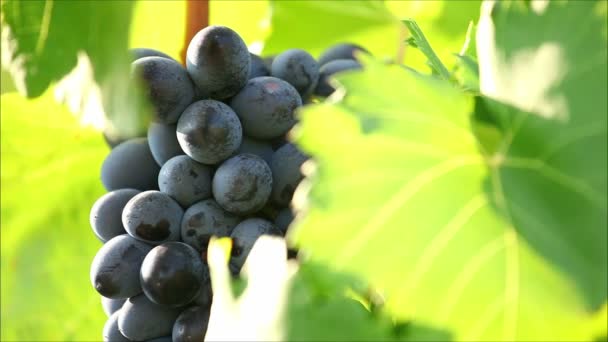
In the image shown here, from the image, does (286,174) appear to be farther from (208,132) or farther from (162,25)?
(162,25)

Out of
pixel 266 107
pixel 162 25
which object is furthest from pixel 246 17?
pixel 266 107

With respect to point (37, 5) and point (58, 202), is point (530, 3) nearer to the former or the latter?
point (37, 5)

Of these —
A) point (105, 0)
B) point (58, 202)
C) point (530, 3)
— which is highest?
point (530, 3)

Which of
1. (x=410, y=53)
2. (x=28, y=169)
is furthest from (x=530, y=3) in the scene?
(x=28, y=169)

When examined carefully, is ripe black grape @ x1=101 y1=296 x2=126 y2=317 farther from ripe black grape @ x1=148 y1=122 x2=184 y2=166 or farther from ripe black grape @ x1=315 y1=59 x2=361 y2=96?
ripe black grape @ x1=315 y1=59 x2=361 y2=96

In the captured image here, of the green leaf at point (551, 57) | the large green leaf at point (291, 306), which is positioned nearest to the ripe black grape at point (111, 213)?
the large green leaf at point (291, 306)

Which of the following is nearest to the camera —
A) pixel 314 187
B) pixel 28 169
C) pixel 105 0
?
pixel 314 187
